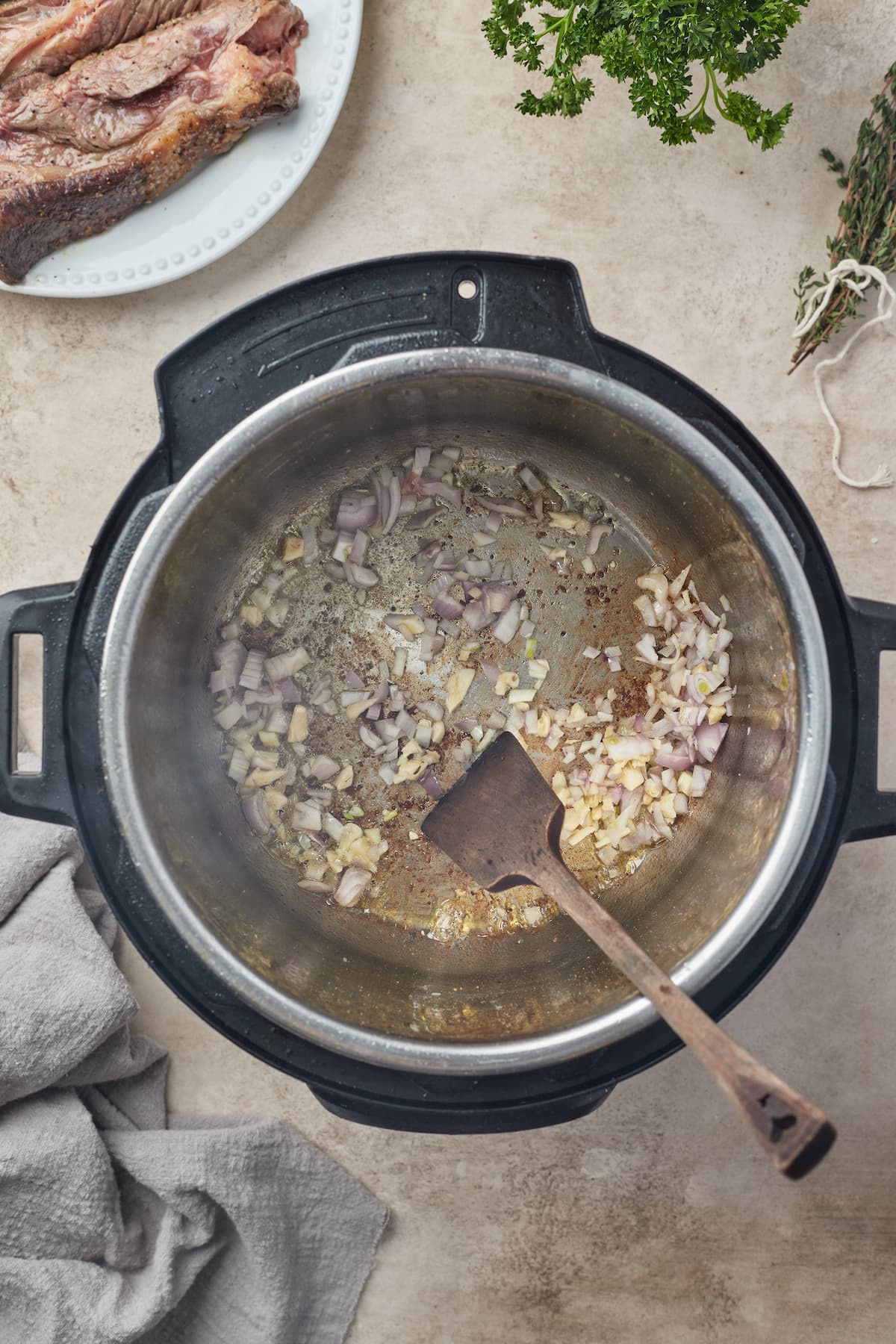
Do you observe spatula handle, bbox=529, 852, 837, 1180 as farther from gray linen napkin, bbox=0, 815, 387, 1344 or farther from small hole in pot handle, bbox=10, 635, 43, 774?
small hole in pot handle, bbox=10, 635, 43, 774

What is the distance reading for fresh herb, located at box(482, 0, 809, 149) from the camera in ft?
3.21

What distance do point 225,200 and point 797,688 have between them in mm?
853

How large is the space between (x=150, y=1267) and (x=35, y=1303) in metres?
0.13

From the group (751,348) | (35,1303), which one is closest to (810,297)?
(751,348)

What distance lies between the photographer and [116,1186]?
120 centimetres

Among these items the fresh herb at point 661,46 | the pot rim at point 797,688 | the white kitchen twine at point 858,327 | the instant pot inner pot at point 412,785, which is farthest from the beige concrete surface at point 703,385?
the pot rim at point 797,688

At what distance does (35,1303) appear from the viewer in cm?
117

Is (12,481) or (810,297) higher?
(810,297)

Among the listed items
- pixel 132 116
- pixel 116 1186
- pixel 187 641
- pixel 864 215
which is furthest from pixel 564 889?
pixel 132 116

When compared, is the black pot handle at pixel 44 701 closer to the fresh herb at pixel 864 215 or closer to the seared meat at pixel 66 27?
the seared meat at pixel 66 27

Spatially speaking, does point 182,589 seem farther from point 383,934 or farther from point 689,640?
point 689,640

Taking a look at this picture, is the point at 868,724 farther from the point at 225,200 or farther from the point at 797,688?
the point at 225,200

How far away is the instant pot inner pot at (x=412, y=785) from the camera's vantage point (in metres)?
0.95

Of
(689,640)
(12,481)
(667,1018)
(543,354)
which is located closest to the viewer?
(667,1018)
